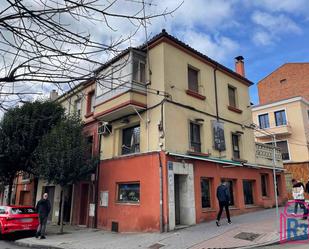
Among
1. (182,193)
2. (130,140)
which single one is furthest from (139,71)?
(182,193)

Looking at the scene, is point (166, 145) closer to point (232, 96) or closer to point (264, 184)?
point (232, 96)

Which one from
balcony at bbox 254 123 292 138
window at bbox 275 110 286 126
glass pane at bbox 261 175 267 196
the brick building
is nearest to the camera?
glass pane at bbox 261 175 267 196

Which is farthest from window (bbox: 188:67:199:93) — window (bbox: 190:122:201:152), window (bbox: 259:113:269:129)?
window (bbox: 259:113:269:129)

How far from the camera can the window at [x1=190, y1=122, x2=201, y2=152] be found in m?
13.9

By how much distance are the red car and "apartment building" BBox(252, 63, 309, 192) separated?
58.5ft

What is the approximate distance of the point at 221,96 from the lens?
1620 centimetres

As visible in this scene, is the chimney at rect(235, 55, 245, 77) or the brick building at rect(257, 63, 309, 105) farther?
the brick building at rect(257, 63, 309, 105)

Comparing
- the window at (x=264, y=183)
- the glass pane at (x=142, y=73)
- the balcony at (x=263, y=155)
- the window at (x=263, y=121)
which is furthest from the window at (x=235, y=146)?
the window at (x=263, y=121)

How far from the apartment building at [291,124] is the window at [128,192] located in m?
14.0

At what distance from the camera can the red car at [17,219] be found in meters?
12.0

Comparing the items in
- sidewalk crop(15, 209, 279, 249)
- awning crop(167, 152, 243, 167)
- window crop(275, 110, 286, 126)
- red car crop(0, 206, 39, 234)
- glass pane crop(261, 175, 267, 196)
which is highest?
window crop(275, 110, 286, 126)

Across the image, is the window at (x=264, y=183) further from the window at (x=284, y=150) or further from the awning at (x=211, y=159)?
the window at (x=284, y=150)

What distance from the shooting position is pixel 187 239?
32.1 ft

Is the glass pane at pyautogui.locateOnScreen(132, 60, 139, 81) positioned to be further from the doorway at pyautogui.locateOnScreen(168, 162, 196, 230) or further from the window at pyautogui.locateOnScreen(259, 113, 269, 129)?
the window at pyautogui.locateOnScreen(259, 113, 269, 129)
